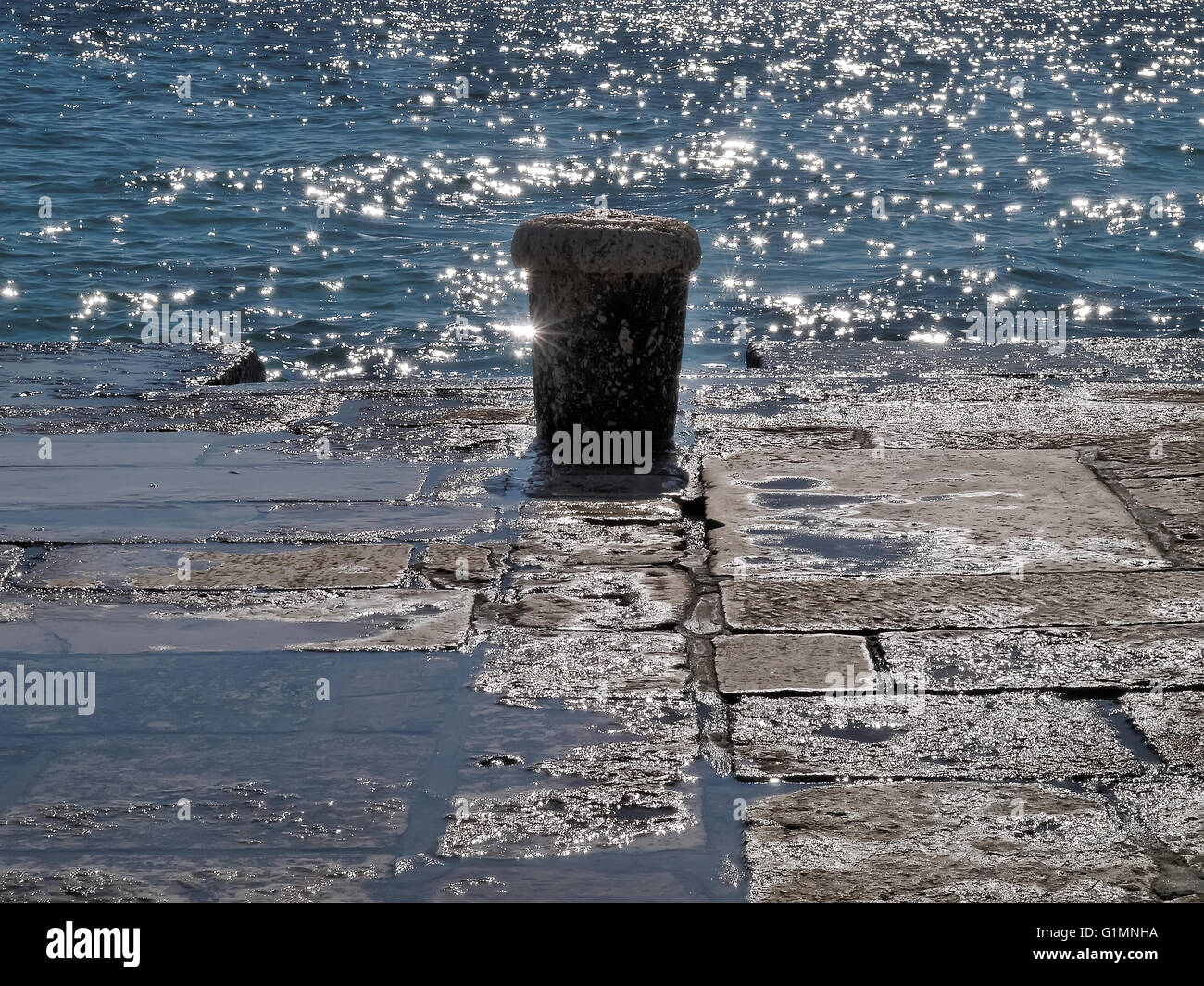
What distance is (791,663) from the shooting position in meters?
3.50

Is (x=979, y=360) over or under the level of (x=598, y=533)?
over

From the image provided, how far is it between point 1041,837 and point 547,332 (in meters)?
3.01

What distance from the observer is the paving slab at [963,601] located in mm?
3719

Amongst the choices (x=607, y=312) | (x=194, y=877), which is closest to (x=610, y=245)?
(x=607, y=312)

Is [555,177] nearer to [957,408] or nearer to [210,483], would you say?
[957,408]

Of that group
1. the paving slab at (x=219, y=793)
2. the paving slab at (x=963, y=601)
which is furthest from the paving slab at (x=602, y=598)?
the paving slab at (x=219, y=793)

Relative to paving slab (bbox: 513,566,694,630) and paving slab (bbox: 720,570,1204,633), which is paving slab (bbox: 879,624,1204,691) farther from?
paving slab (bbox: 513,566,694,630)

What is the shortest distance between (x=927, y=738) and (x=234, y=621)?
71.7 inches

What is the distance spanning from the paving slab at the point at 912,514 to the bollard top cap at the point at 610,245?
0.76m

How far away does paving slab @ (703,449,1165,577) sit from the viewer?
4176 mm

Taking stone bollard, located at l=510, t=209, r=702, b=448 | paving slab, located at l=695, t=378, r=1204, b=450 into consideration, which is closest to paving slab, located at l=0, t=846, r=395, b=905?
stone bollard, located at l=510, t=209, r=702, b=448

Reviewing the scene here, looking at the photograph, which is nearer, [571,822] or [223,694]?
[571,822]
